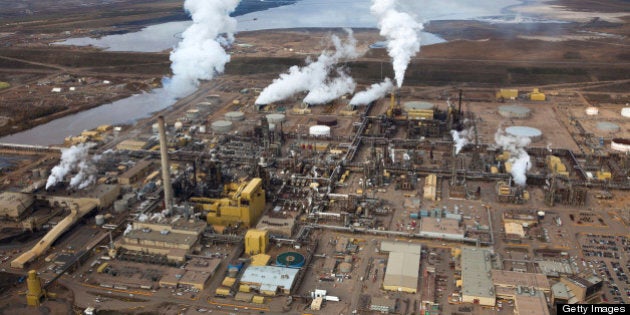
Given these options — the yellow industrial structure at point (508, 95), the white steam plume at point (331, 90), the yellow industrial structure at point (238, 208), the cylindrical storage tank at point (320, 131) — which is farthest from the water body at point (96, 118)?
the yellow industrial structure at point (508, 95)

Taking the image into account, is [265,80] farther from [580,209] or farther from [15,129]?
[580,209]

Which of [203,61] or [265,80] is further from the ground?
[203,61]

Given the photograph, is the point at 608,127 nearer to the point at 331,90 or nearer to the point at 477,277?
the point at 331,90

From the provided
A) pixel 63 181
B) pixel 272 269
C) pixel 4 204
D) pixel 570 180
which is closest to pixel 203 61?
pixel 63 181

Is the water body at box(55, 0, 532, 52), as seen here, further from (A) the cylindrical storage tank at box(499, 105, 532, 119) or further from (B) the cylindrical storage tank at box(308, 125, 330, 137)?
(B) the cylindrical storage tank at box(308, 125, 330, 137)

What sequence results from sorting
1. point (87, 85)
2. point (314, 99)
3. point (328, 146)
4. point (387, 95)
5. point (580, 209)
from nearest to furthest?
point (580, 209), point (328, 146), point (314, 99), point (387, 95), point (87, 85)

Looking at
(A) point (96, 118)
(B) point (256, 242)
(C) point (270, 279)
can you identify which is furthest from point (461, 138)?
(A) point (96, 118)
